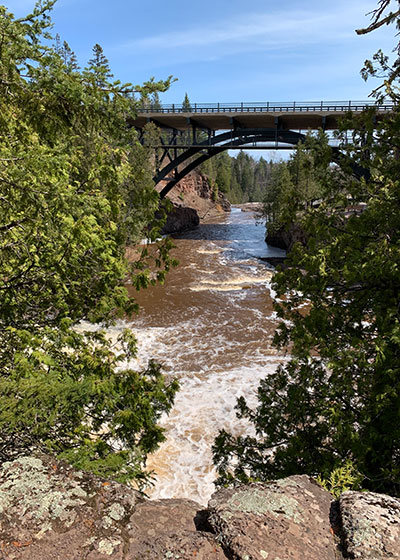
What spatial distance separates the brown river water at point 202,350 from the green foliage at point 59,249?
506cm

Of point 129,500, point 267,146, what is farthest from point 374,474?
point 267,146

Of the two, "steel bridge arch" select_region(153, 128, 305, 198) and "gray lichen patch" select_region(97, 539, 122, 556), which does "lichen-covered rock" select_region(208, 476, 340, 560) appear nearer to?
"gray lichen patch" select_region(97, 539, 122, 556)

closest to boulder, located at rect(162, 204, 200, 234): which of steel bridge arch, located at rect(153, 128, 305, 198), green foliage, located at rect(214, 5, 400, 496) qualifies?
steel bridge arch, located at rect(153, 128, 305, 198)

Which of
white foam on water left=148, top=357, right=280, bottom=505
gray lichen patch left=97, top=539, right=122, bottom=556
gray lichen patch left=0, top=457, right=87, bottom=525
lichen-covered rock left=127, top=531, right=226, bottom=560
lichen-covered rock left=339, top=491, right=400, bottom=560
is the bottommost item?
white foam on water left=148, top=357, right=280, bottom=505

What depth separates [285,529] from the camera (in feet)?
7.17

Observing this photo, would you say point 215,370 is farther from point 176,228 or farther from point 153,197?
point 176,228

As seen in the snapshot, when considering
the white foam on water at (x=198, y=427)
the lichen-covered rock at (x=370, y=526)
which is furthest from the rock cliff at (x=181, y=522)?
the white foam on water at (x=198, y=427)

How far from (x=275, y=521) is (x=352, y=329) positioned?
10.8 ft

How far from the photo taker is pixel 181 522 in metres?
2.42

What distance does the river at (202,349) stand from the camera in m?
8.84

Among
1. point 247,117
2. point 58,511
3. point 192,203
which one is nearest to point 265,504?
point 58,511

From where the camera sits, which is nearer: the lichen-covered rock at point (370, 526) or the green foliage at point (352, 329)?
the lichen-covered rock at point (370, 526)

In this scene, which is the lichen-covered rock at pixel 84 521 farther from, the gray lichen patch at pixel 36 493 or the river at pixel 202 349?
the river at pixel 202 349

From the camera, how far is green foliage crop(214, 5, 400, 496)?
4137 mm
